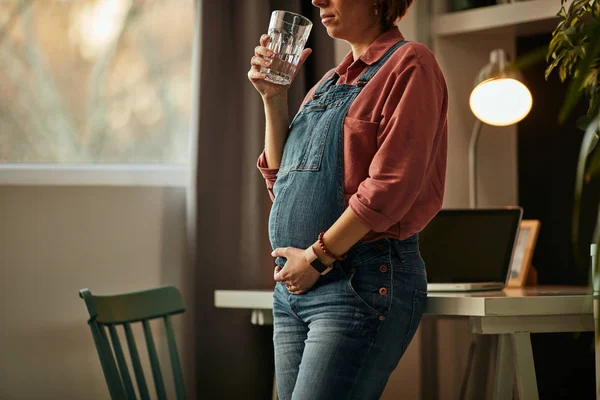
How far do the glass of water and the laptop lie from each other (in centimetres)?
83

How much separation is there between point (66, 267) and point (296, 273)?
129 centimetres

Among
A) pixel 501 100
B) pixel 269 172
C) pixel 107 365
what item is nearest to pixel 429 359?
pixel 501 100

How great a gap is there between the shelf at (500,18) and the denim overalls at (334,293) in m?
1.12

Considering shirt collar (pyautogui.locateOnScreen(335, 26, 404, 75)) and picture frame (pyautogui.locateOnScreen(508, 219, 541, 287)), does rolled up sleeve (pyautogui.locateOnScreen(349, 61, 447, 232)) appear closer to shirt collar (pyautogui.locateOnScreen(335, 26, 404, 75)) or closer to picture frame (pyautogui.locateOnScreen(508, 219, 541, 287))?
shirt collar (pyautogui.locateOnScreen(335, 26, 404, 75))

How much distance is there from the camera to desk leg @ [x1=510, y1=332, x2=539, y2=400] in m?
1.53

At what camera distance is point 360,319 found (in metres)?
1.21

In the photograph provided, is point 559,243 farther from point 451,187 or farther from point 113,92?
point 113,92

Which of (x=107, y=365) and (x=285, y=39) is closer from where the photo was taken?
(x=285, y=39)

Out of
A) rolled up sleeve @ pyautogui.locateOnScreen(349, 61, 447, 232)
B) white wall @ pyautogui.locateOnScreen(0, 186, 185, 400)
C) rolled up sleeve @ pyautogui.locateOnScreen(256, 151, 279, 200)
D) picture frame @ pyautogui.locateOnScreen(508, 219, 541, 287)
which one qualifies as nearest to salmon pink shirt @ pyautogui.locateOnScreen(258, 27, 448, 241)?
rolled up sleeve @ pyautogui.locateOnScreen(349, 61, 447, 232)

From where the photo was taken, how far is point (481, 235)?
6.76ft

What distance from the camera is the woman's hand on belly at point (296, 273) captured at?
4.09ft

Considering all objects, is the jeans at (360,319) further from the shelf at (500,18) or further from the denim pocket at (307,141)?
the shelf at (500,18)

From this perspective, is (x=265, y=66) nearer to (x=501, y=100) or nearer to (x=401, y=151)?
(x=401, y=151)

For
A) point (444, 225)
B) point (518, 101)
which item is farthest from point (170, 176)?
point (518, 101)
